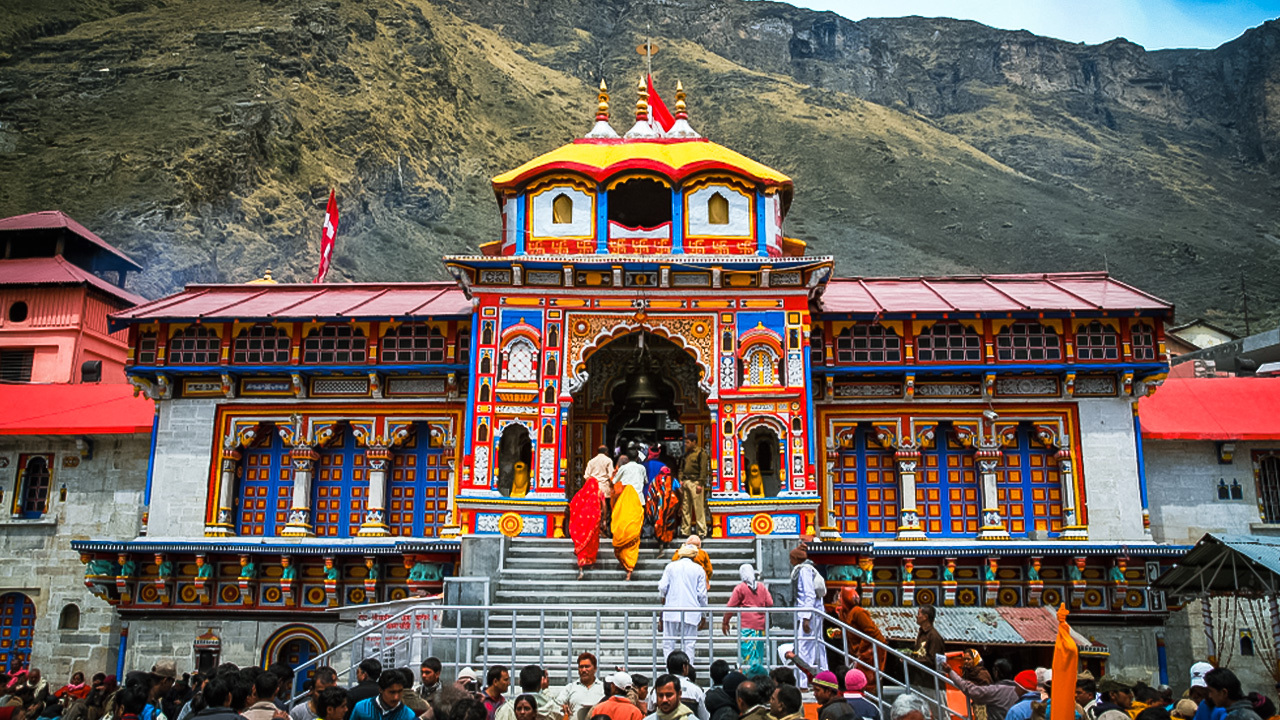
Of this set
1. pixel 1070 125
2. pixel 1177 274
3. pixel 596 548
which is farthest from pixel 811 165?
A: pixel 596 548

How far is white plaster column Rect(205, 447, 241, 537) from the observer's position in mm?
21859

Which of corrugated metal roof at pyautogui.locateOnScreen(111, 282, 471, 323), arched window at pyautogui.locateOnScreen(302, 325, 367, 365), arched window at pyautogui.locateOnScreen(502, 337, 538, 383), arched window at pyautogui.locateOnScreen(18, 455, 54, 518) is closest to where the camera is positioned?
arched window at pyautogui.locateOnScreen(502, 337, 538, 383)

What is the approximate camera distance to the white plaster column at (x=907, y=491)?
21.5m

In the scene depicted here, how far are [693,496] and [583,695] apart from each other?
853 cm

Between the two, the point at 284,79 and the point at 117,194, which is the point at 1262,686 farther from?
the point at 284,79

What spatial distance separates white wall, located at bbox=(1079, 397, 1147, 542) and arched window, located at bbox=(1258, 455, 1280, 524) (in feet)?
10.9

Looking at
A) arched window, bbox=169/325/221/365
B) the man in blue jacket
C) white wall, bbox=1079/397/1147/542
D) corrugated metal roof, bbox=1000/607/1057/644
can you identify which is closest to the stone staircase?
the man in blue jacket

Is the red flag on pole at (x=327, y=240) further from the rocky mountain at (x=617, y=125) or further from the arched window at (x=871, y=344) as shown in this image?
the rocky mountain at (x=617, y=125)

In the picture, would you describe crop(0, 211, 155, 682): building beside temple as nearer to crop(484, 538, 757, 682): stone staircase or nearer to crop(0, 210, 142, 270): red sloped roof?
crop(484, 538, 757, 682): stone staircase

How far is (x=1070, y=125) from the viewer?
4331 inches

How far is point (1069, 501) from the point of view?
2122 centimetres

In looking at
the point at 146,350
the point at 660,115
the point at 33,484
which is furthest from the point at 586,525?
the point at 33,484

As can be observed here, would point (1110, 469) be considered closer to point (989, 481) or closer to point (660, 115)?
point (989, 481)

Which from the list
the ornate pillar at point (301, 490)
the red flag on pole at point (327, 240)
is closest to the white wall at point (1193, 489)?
the ornate pillar at point (301, 490)
